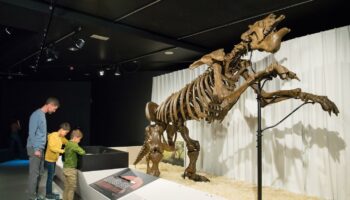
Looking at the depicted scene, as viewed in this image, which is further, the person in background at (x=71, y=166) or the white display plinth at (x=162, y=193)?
the person in background at (x=71, y=166)

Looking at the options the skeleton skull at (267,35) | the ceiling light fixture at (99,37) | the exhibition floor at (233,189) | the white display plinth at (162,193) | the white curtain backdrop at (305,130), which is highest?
the ceiling light fixture at (99,37)

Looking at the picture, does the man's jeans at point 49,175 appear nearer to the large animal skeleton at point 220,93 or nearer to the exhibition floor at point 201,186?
the exhibition floor at point 201,186

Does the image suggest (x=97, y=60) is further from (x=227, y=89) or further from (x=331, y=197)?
(x=331, y=197)

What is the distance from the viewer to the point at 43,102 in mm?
12156

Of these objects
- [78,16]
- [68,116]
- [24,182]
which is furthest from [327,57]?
[68,116]

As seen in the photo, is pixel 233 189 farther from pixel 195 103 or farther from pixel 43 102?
pixel 43 102

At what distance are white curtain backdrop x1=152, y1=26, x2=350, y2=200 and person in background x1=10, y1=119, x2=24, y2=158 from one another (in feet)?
25.9

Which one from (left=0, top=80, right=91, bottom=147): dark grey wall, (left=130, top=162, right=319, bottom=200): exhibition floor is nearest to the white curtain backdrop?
(left=130, top=162, right=319, bottom=200): exhibition floor

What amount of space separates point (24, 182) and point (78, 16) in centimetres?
421

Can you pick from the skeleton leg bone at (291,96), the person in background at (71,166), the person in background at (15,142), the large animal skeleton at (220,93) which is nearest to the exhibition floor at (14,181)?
the person in background at (15,142)

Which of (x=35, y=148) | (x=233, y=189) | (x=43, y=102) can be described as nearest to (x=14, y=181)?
(x=35, y=148)

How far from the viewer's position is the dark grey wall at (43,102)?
11.5 m

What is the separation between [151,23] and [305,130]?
10.0ft

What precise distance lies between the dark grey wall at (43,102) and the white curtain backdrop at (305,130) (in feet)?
28.6
